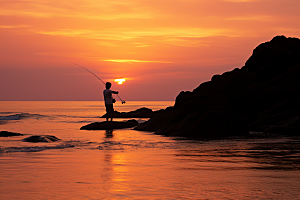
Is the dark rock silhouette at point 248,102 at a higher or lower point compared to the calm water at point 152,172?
higher

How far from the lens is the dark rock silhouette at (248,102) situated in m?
19.3

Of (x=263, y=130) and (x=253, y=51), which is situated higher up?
(x=253, y=51)

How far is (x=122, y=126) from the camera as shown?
1052 inches

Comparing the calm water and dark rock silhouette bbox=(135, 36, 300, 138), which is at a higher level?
dark rock silhouette bbox=(135, 36, 300, 138)

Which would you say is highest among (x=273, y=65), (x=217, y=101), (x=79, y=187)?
(x=273, y=65)

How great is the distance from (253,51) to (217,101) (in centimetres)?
1133

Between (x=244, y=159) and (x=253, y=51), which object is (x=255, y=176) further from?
(x=253, y=51)

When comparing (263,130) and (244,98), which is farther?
(244,98)

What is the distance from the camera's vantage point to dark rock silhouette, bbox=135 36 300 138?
63.4ft

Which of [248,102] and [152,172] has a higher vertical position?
[248,102]

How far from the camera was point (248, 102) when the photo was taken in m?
23.8

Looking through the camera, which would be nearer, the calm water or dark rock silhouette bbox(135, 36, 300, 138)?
the calm water

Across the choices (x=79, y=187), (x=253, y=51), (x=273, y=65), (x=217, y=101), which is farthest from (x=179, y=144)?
(x=253, y=51)

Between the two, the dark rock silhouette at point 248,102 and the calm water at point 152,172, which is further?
the dark rock silhouette at point 248,102
